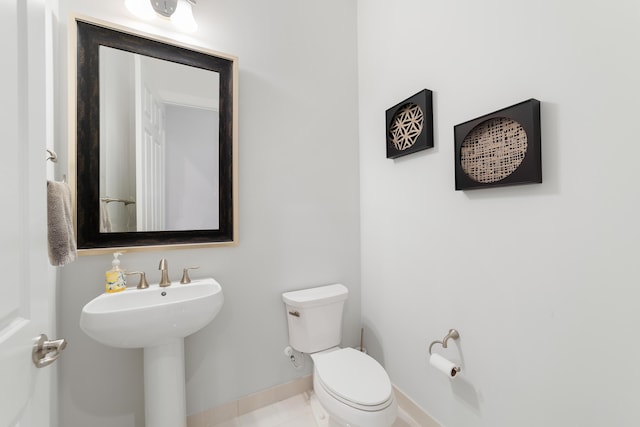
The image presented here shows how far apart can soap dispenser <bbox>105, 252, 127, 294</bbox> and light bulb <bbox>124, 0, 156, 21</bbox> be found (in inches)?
45.6

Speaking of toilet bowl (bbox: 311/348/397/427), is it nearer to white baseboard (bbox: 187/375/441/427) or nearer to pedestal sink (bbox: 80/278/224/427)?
white baseboard (bbox: 187/375/441/427)

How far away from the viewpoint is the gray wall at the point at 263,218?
123cm

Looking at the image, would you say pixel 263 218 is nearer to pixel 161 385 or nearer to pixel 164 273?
pixel 164 273

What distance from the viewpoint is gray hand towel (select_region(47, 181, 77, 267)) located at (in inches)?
32.3

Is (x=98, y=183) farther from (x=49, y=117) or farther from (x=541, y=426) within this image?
(x=541, y=426)

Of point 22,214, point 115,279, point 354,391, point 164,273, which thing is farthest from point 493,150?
point 115,279

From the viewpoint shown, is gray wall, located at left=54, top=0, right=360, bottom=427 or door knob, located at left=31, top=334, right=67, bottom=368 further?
gray wall, located at left=54, top=0, right=360, bottom=427

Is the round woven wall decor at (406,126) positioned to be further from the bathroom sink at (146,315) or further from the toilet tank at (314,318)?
the bathroom sink at (146,315)

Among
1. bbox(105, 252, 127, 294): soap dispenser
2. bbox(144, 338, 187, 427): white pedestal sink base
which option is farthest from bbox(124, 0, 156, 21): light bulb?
bbox(144, 338, 187, 427): white pedestal sink base

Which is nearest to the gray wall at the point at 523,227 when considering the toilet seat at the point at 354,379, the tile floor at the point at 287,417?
the toilet seat at the point at 354,379

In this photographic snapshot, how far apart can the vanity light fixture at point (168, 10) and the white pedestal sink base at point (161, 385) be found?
1.53 meters

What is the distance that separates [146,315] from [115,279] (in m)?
0.30

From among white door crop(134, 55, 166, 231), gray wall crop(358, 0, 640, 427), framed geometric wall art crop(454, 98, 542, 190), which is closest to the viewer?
gray wall crop(358, 0, 640, 427)

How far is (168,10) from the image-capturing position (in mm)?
→ 1313
